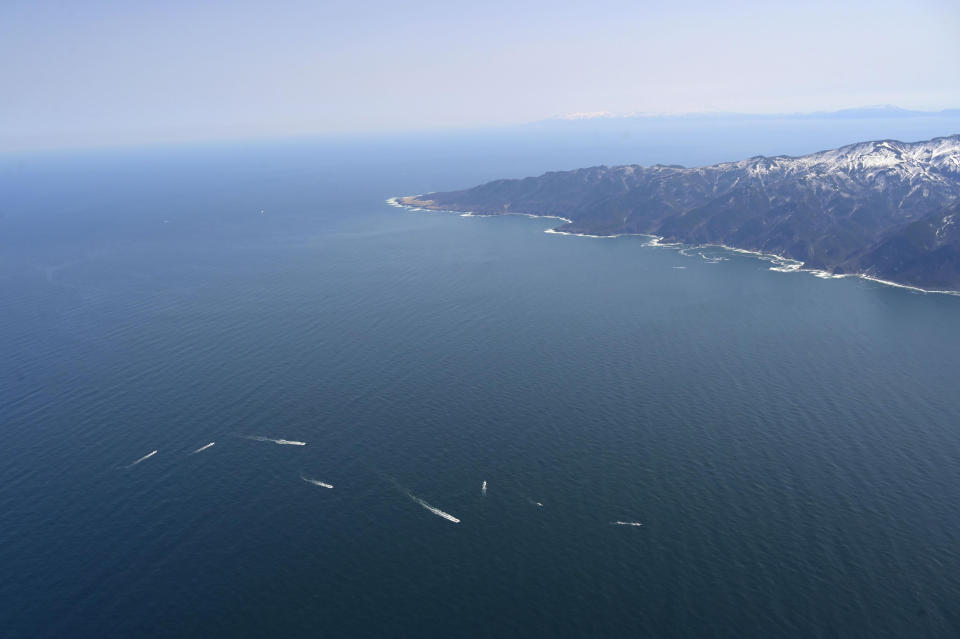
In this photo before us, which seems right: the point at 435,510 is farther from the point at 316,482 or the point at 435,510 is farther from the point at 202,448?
the point at 202,448

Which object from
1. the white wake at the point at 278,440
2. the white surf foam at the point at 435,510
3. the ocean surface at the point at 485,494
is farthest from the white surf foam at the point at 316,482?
the white surf foam at the point at 435,510

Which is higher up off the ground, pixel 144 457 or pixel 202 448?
pixel 202 448

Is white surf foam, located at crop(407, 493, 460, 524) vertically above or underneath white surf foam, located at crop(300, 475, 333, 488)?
underneath

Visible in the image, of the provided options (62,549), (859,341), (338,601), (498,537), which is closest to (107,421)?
(62,549)

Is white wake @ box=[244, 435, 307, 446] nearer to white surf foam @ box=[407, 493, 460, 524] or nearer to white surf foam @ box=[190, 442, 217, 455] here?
white surf foam @ box=[190, 442, 217, 455]

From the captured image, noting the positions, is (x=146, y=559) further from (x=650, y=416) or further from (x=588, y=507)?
(x=650, y=416)

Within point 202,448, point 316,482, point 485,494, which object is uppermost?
point 202,448

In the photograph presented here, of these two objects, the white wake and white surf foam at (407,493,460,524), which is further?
the white wake

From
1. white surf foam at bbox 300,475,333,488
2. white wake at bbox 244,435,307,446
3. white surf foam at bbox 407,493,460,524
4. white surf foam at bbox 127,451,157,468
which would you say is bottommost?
white surf foam at bbox 407,493,460,524

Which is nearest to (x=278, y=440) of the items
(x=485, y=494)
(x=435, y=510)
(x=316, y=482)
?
(x=316, y=482)

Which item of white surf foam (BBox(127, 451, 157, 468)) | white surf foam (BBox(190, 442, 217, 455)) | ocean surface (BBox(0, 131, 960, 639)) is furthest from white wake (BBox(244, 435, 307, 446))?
white surf foam (BBox(127, 451, 157, 468))

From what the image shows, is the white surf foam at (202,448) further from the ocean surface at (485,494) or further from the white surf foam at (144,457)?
the white surf foam at (144,457)
